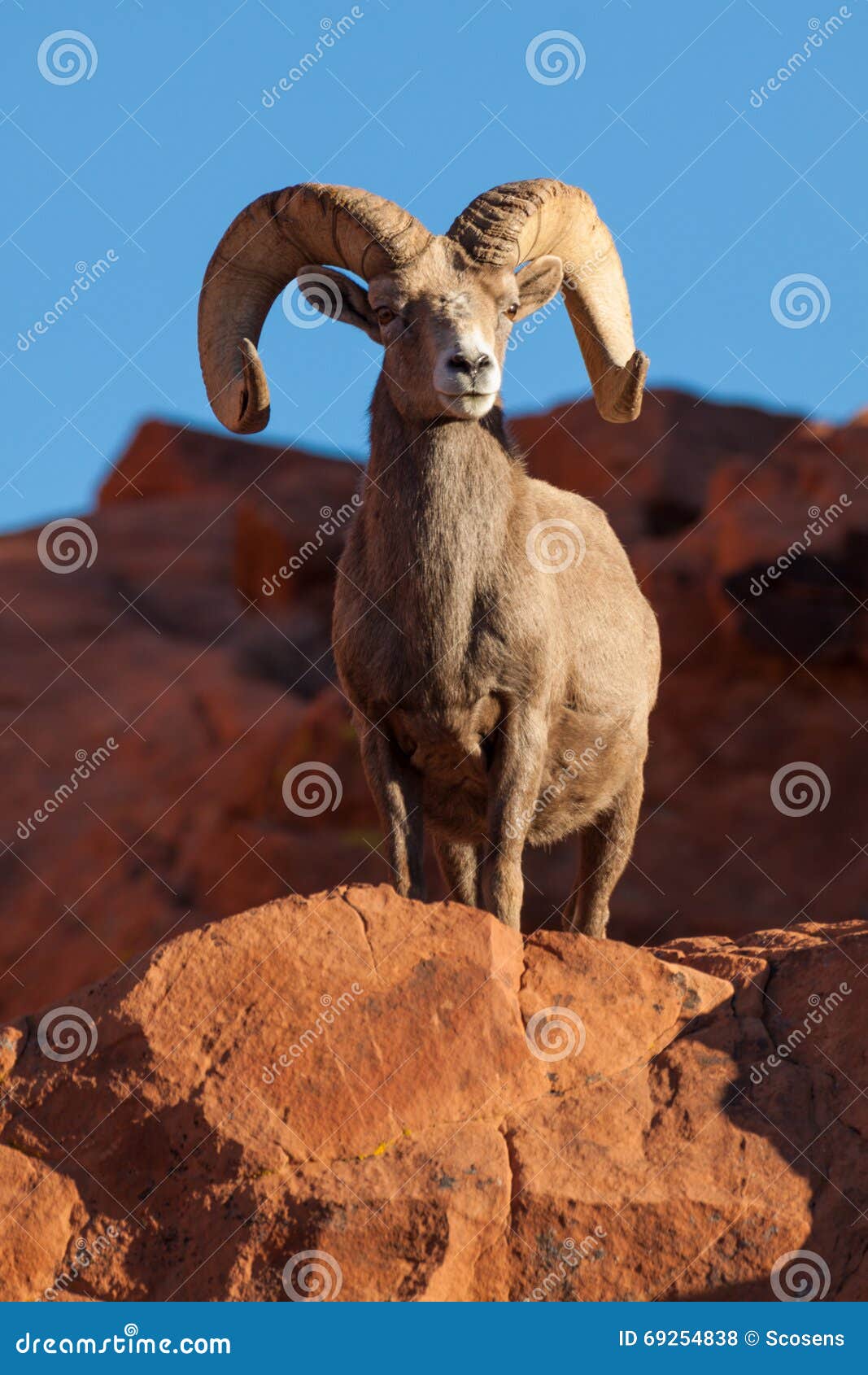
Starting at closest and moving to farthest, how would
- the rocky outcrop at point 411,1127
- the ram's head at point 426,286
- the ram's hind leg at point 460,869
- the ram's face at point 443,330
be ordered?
the rocky outcrop at point 411,1127
the ram's face at point 443,330
the ram's head at point 426,286
the ram's hind leg at point 460,869

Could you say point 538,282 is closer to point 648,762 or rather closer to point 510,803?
point 510,803

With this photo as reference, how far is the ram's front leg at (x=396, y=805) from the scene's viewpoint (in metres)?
7.88

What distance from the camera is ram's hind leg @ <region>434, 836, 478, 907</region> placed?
912cm

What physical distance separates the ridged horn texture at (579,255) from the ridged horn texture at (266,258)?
1.12ft

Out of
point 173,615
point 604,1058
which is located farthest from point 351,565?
point 173,615

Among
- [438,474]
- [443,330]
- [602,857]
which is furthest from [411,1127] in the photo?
[443,330]

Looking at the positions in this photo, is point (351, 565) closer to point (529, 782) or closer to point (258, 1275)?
point (529, 782)

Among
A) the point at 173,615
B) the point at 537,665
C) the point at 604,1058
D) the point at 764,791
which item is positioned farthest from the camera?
the point at 173,615

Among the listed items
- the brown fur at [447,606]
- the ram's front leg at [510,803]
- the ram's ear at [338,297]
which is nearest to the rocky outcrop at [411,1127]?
the ram's front leg at [510,803]

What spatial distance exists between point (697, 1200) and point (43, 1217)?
253 centimetres

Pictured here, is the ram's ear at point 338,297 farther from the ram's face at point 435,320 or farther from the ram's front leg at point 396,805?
the ram's front leg at point 396,805

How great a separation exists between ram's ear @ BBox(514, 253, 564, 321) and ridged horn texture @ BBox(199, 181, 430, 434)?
2.37 feet

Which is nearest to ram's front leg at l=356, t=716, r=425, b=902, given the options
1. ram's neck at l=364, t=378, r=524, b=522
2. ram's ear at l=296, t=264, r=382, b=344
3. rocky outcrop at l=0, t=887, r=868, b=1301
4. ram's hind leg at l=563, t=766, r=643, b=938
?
rocky outcrop at l=0, t=887, r=868, b=1301

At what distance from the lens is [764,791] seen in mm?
21078
